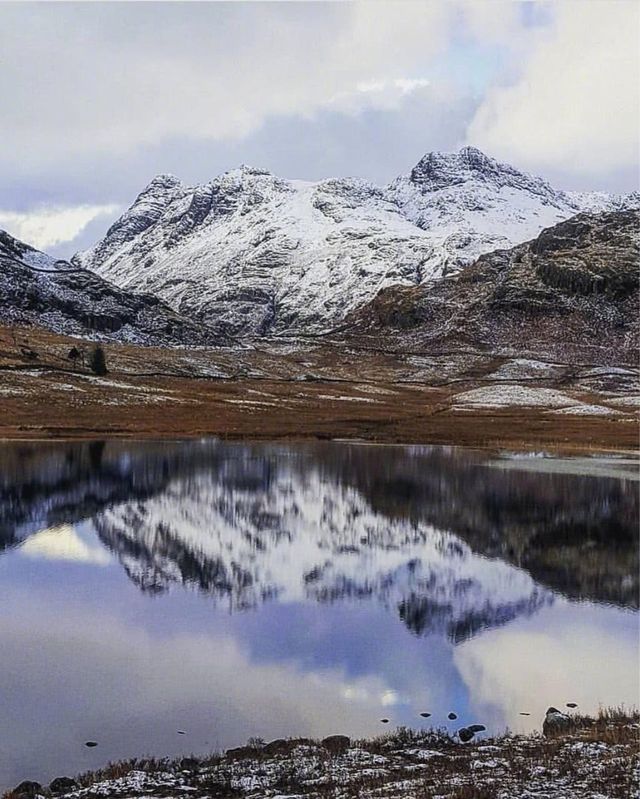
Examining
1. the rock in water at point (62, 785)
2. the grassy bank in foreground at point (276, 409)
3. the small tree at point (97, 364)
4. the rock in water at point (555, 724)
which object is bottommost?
the rock in water at point (555, 724)

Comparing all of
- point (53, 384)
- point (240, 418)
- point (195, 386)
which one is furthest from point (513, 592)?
point (195, 386)

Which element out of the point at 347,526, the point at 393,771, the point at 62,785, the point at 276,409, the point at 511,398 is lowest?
the point at 347,526

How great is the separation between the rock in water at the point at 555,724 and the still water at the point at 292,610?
692 millimetres

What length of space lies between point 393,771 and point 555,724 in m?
5.67

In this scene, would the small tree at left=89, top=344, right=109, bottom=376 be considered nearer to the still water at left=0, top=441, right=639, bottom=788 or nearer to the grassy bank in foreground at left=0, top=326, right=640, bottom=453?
the grassy bank in foreground at left=0, top=326, right=640, bottom=453

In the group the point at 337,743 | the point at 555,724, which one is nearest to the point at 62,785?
the point at 337,743

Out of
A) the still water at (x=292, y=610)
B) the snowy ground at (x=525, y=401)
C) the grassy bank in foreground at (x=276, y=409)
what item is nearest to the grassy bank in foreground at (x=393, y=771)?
the still water at (x=292, y=610)

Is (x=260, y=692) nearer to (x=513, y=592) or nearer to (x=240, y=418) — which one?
(x=513, y=592)

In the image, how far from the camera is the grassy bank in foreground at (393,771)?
50.3 feet

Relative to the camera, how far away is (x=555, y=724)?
20422mm

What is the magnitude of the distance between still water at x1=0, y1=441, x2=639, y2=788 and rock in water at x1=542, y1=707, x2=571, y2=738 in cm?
69

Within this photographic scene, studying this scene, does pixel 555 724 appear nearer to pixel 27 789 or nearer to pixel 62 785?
pixel 62 785

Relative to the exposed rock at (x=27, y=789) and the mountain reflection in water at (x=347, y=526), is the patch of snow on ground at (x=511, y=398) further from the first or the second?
the exposed rock at (x=27, y=789)

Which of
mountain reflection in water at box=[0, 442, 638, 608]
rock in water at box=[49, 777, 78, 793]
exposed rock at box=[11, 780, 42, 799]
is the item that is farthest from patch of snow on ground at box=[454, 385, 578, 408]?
exposed rock at box=[11, 780, 42, 799]
